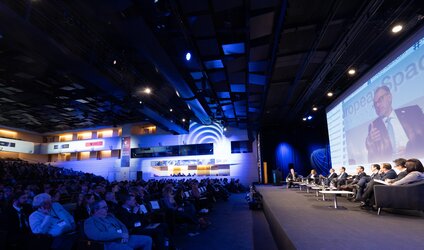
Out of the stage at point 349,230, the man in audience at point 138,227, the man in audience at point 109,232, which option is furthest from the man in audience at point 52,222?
the stage at point 349,230

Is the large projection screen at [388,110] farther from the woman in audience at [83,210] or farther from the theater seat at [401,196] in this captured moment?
the woman in audience at [83,210]

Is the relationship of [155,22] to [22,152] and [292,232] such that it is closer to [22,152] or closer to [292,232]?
[292,232]

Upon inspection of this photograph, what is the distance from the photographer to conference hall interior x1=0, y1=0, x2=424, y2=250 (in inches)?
133

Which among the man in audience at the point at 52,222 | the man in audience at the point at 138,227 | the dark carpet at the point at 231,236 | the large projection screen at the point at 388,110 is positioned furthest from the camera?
the large projection screen at the point at 388,110

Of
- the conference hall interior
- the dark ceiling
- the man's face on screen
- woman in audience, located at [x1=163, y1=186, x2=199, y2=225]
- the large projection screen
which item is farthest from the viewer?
the man's face on screen

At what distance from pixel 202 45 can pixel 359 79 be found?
5.68 metres

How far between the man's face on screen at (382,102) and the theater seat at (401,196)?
2.32 metres

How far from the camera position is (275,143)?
16125mm

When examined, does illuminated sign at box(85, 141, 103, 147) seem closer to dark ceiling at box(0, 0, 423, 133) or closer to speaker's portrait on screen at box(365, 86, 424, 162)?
dark ceiling at box(0, 0, 423, 133)

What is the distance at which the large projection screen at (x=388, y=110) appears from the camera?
192 inches

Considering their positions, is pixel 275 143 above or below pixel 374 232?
above

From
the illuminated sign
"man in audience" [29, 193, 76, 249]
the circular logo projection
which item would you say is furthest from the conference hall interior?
the illuminated sign

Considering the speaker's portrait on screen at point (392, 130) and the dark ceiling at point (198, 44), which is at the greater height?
the dark ceiling at point (198, 44)

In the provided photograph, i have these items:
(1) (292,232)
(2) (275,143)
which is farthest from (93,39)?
(2) (275,143)
